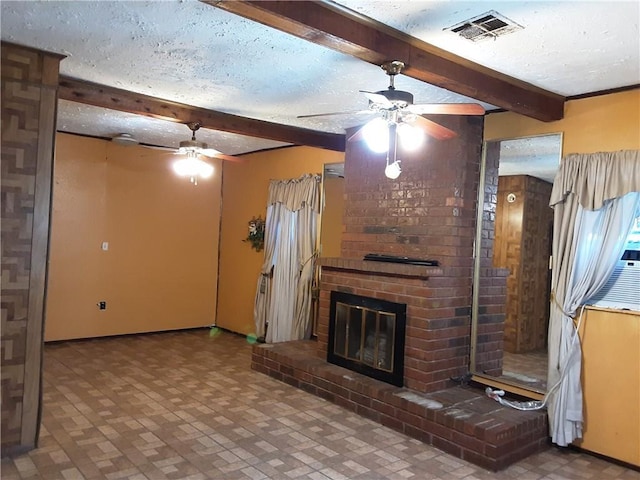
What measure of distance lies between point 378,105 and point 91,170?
461cm

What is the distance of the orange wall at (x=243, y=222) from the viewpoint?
6.36m

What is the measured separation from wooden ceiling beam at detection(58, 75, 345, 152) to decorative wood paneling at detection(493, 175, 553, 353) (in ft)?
6.05

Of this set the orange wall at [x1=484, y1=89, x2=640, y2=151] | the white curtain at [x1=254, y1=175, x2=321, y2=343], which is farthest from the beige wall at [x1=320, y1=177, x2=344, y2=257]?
the orange wall at [x1=484, y1=89, x2=640, y2=151]

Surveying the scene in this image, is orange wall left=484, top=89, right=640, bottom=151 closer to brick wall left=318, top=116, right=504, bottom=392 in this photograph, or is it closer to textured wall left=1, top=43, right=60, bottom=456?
brick wall left=318, top=116, right=504, bottom=392

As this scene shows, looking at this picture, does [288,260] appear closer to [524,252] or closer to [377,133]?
[524,252]

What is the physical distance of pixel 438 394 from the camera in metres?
3.74

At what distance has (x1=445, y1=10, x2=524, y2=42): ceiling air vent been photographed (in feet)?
7.61

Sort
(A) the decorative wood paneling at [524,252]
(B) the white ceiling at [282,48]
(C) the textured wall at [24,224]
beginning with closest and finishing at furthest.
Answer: (B) the white ceiling at [282,48]
(C) the textured wall at [24,224]
(A) the decorative wood paneling at [524,252]

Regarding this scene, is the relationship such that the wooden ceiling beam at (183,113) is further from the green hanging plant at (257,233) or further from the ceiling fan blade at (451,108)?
the ceiling fan blade at (451,108)

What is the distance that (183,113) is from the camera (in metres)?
4.22

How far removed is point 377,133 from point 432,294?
Result: 1457 mm

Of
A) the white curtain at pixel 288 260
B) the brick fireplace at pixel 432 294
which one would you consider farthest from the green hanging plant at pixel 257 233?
the brick fireplace at pixel 432 294

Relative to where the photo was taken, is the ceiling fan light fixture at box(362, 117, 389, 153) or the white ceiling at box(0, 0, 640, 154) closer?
the white ceiling at box(0, 0, 640, 154)

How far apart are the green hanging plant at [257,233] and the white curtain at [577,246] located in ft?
12.5
